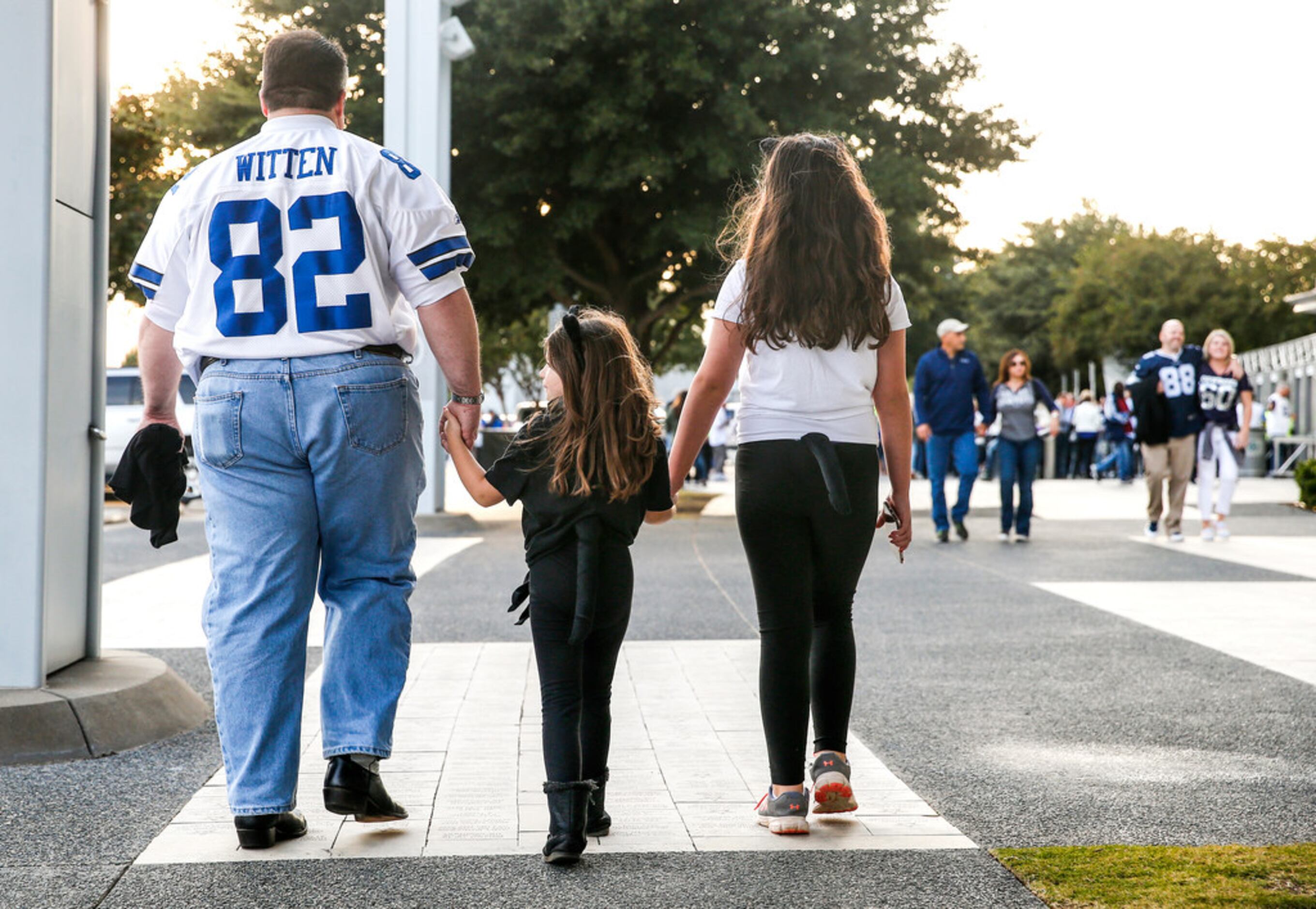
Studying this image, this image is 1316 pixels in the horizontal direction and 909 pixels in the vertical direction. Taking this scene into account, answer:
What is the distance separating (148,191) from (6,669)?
68.2 ft

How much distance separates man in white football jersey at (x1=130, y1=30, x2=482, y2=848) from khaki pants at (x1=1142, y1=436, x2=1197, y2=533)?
10.1 meters

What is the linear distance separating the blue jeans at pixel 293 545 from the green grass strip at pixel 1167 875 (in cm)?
168

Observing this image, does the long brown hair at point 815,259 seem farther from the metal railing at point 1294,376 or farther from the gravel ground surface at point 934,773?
the metal railing at point 1294,376

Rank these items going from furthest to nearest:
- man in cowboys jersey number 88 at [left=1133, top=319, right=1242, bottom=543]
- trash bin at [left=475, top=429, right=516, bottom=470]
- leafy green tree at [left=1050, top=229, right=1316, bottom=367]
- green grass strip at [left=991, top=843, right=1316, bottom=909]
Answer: leafy green tree at [left=1050, top=229, right=1316, bottom=367], trash bin at [left=475, top=429, right=516, bottom=470], man in cowboys jersey number 88 at [left=1133, top=319, right=1242, bottom=543], green grass strip at [left=991, top=843, right=1316, bottom=909]

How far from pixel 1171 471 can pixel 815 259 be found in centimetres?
1005

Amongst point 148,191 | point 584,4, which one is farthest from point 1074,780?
point 148,191

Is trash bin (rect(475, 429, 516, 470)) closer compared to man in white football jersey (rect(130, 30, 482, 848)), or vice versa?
man in white football jersey (rect(130, 30, 482, 848))

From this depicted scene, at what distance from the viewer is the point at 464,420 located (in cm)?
375

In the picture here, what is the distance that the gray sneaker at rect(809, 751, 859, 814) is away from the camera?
3896 mm

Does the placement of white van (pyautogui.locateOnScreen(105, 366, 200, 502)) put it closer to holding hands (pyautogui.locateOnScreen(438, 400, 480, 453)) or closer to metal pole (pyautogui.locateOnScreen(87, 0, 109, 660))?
metal pole (pyautogui.locateOnScreen(87, 0, 109, 660))

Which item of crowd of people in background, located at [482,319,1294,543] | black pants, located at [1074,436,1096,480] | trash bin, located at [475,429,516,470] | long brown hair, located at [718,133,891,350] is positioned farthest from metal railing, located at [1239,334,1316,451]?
long brown hair, located at [718,133,891,350]

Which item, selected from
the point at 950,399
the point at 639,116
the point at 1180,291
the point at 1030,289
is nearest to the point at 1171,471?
the point at 950,399

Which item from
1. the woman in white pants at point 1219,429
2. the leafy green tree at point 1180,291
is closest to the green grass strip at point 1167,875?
the woman in white pants at point 1219,429

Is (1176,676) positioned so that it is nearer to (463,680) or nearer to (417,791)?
(463,680)
